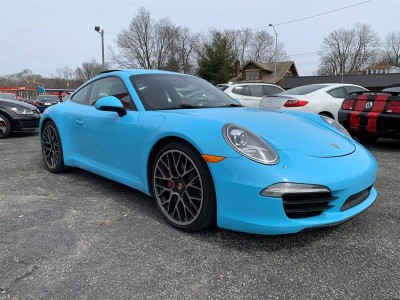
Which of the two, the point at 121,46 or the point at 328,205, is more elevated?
the point at 121,46

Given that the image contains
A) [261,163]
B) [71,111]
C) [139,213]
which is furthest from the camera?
[71,111]

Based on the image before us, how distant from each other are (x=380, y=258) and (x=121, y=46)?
59.4 m

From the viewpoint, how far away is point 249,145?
239cm

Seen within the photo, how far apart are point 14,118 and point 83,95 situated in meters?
5.04

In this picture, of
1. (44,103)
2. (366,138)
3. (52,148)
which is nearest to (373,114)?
(366,138)

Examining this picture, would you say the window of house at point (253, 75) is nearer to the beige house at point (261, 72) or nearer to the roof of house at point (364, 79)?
the beige house at point (261, 72)

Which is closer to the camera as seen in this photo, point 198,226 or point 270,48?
point 198,226

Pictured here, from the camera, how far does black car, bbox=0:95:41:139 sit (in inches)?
322

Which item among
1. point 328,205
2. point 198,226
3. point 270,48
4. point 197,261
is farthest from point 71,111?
point 270,48

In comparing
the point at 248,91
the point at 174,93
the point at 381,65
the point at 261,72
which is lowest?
the point at 174,93

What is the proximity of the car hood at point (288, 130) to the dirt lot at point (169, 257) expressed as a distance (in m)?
0.65

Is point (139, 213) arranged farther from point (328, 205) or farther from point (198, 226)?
point (328, 205)

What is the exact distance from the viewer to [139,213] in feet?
10.1

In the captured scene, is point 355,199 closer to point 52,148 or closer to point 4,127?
point 52,148
